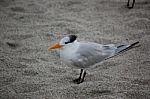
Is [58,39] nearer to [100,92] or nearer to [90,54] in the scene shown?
[90,54]

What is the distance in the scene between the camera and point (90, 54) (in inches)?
136

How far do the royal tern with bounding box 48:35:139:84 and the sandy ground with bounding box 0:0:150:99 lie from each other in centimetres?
24

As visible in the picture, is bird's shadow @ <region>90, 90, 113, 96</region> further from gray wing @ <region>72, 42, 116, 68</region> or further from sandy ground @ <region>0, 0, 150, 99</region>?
gray wing @ <region>72, 42, 116, 68</region>

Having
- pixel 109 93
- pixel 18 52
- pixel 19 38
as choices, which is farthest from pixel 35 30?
pixel 109 93

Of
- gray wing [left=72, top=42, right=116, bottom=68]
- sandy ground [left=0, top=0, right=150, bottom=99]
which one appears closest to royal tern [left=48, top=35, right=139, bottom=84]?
gray wing [left=72, top=42, right=116, bottom=68]

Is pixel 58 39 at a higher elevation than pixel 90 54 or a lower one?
lower

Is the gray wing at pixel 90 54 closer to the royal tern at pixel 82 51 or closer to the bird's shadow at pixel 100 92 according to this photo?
the royal tern at pixel 82 51

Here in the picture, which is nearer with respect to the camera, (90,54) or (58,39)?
(90,54)

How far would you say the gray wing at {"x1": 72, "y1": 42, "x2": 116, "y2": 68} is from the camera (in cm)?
339

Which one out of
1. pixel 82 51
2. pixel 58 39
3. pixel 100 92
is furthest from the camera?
pixel 58 39

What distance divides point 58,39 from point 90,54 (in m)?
1.32

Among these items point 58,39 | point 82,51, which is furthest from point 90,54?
point 58,39

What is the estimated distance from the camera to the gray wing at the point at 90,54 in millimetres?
3387

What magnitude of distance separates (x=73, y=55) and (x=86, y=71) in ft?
1.81
